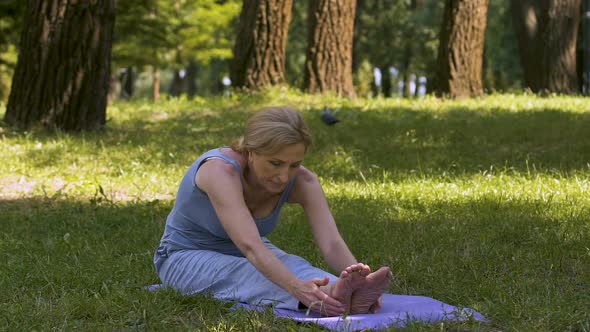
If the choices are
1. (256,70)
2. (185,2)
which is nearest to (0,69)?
(185,2)

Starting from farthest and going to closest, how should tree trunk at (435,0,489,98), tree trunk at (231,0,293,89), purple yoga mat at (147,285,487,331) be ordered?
tree trunk at (435,0,489,98)
tree trunk at (231,0,293,89)
purple yoga mat at (147,285,487,331)

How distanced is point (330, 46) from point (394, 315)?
35.8ft

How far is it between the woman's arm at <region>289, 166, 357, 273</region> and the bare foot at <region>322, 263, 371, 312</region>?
443 millimetres

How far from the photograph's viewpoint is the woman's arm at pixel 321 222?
481cm

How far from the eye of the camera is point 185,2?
2884 centimetres

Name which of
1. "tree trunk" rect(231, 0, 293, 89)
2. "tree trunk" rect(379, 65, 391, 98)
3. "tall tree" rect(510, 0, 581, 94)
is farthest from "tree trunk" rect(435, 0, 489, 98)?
"tree trunk" rect(379, 65, 391, 98)

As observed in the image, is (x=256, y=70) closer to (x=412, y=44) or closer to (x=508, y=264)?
(x=508, y=264)

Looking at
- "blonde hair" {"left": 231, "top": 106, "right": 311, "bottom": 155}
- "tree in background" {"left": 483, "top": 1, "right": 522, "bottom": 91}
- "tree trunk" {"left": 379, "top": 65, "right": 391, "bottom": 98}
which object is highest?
"blonde hair" {"left": 231, "top": 106, "right": 311, "bottom": 155}

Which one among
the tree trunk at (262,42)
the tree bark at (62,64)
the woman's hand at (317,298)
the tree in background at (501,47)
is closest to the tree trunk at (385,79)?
the tree in background at (501,47)

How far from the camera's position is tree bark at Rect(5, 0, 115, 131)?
10.8 metres

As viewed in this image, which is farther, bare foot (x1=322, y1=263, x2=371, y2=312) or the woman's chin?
the woman's chin

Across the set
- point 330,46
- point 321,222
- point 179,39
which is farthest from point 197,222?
point 179,39

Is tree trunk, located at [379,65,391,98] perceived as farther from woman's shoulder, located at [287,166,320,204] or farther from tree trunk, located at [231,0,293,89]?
woman's shoulder, located at [287,166,320,204]

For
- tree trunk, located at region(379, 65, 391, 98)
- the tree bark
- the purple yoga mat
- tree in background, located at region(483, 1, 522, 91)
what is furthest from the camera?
tree trunk, located at region(379, 65, 391, 98)
